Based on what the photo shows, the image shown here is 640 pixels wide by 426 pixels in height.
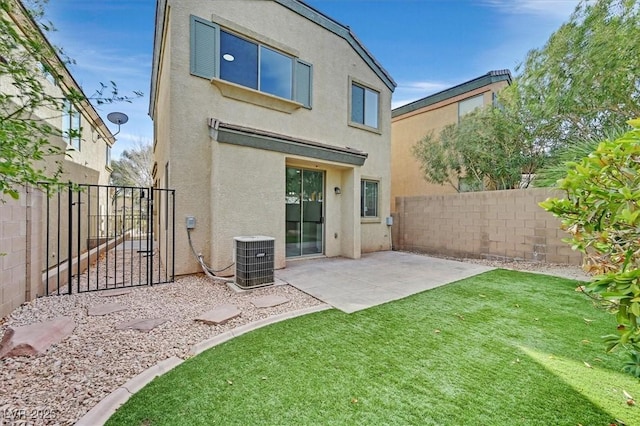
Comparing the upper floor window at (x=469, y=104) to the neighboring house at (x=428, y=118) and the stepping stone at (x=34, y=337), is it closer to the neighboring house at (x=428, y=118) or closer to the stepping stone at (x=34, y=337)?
the neighboring house at (x=428, y=118)

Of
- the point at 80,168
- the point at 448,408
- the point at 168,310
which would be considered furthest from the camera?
the point at 80,168

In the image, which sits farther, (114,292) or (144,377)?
(114,292)

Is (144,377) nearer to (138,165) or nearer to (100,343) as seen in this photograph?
(100,343)

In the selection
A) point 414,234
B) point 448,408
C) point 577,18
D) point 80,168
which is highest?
point 577,18

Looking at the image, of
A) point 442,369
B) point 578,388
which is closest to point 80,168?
point 442,369

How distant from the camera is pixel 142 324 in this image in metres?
4.14

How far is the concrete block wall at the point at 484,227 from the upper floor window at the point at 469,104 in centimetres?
588

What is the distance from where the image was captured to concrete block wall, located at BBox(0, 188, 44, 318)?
4.16 meters

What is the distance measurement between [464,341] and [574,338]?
4.88ft

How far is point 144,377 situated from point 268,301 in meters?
2.42

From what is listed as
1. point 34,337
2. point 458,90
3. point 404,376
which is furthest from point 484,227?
point 34,337

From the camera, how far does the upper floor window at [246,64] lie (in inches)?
276

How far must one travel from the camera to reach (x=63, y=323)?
4016 mm

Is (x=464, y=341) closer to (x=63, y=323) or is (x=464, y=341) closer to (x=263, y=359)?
(x=263, y=359)
